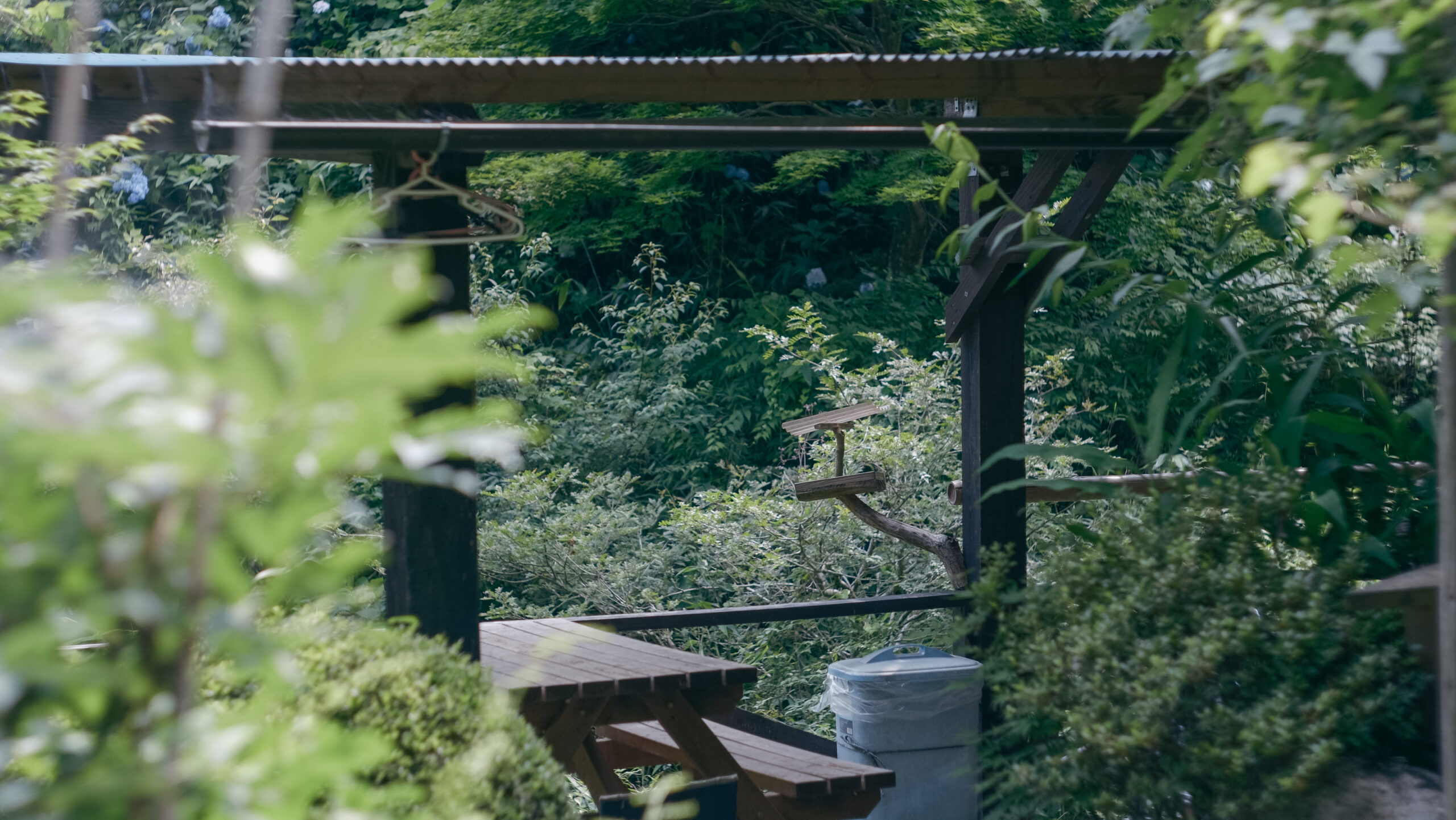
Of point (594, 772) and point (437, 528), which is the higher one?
point (437, 528)

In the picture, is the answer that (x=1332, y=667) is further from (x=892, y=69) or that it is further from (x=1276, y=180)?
(x=892, y=69)

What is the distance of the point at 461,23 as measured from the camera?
7.20 m

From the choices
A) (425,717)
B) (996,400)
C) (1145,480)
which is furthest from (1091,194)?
(425,717)

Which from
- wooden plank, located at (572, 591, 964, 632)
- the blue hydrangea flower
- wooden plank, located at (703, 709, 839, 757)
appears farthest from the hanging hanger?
the blue hydrangea flower

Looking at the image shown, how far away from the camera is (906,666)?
3.31 metres

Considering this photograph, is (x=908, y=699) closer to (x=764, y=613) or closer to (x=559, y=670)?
(x=764, y=613)

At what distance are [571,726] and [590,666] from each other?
179 mm

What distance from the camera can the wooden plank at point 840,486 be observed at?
3807 millimetres

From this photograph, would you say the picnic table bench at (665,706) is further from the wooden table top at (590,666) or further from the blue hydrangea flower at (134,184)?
the blue hydrangea flower at (134,184)

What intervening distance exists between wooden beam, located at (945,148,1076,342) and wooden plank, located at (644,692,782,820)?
1357 millimetres

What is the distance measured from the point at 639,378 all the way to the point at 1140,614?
5432mm

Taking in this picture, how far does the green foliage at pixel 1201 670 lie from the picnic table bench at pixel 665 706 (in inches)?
30.6

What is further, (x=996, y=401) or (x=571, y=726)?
(x=996, y=401)

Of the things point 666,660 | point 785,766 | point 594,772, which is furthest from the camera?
point 594,772
